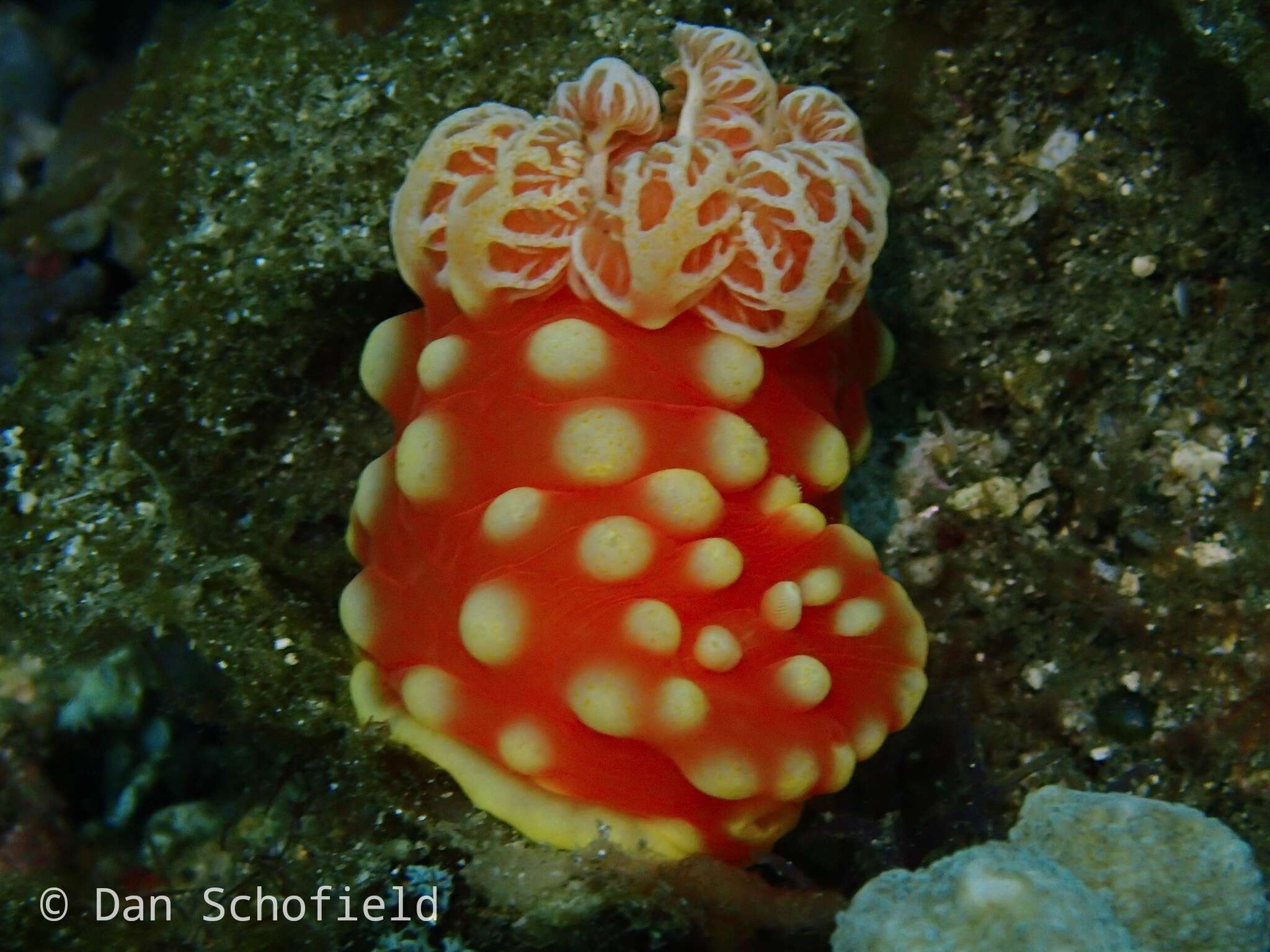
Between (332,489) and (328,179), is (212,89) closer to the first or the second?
(328,179)

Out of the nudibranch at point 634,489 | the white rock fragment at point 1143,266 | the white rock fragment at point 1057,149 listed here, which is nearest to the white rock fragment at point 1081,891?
the nudibranch at point 634,489

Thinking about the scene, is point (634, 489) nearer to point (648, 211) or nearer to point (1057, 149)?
point (648, 211)

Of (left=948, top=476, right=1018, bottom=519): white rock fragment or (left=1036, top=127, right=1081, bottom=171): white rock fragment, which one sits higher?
(left=1036, top=127, right=1081, bottom=171): white rock fragment

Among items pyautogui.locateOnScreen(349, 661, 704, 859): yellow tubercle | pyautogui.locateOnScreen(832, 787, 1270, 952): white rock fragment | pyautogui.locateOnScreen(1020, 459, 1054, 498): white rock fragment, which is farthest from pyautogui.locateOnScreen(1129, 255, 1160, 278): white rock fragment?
pyautogui.locateOnScreen(349, 661, 704, 859): yellow tubercle

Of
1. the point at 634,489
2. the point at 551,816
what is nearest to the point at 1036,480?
the point at 634,489

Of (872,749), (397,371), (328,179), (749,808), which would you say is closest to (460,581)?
(397,371)

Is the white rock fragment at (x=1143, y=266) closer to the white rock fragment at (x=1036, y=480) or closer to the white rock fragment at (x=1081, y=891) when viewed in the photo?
the white rock fragment at (x=1036, y=480)

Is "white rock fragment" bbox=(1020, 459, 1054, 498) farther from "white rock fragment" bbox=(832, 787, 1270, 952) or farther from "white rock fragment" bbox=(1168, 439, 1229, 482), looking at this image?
"white rock fragment" bbox=(832, 787, 1270, 952)
